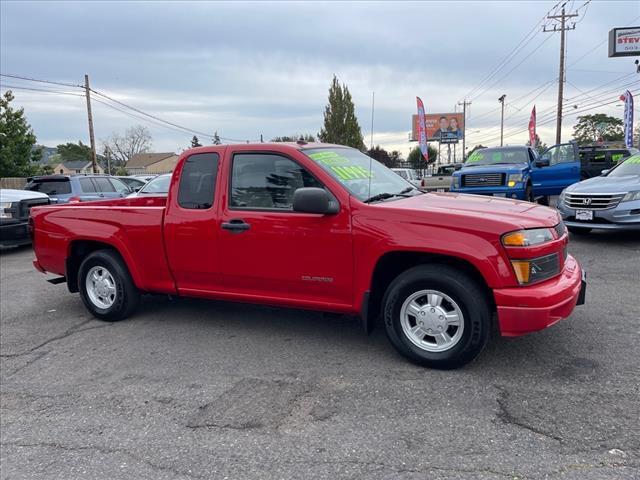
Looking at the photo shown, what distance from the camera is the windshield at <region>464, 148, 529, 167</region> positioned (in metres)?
13.5

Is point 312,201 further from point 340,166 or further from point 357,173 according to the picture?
point 357,173

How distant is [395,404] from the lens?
3.36 m

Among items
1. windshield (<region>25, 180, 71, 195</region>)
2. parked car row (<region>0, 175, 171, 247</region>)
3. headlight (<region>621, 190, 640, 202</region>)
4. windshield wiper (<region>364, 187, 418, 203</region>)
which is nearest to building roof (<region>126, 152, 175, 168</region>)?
parked car row (<region>0, 175, 171, 247</region>)

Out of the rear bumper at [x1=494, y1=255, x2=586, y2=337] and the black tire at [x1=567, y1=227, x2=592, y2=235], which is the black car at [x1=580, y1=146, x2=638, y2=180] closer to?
the black tire at [x1=567, y1=227, x2=592, y2=235]

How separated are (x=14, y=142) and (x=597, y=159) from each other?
3325 centimetres

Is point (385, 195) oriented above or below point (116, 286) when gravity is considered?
above

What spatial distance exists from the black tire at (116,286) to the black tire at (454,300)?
9.39 ft

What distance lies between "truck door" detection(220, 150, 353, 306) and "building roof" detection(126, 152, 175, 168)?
9354 cm

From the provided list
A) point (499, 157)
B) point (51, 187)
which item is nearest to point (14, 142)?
point (51, 187)

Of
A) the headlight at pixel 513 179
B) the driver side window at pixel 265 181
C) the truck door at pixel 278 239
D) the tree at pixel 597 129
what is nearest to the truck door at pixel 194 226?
the truck door at pixel 278 239

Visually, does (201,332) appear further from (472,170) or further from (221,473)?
(472,170)

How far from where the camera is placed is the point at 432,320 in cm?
378

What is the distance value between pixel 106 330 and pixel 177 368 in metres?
1.51

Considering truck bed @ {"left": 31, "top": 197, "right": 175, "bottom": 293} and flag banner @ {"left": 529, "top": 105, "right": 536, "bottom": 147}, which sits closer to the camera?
truck bed @ {"left": 31, "top": 197, "right": 175, "bottom": 293}
